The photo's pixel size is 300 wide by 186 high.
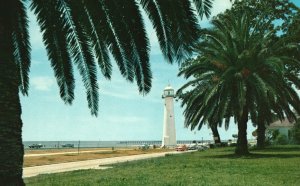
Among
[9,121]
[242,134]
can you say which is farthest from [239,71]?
[9,121]

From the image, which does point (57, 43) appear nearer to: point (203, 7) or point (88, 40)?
point (88, 40)

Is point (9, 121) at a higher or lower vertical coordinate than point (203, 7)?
lower

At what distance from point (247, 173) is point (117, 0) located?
10.0 meters

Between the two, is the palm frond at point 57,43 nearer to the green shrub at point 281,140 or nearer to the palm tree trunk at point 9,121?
the palm tree trunk at point 9,121

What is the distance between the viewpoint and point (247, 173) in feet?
55.5

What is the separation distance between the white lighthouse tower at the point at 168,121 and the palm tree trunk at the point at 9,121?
2618 inches

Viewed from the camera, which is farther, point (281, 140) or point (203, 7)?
point (281, 140)

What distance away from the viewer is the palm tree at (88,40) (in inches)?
297

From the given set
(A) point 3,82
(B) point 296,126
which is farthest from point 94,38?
(B) point 296,126

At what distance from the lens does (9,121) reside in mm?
7285

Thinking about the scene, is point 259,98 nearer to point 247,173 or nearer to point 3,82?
point 247,173

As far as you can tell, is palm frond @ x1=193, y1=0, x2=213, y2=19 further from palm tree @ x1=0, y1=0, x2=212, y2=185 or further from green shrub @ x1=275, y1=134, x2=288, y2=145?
green shrub @ x1=275, y1=134, x2=288, y2=145

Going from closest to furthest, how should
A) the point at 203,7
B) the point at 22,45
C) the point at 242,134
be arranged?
the point at 203,7, the point at 22,45, the point at 242,134

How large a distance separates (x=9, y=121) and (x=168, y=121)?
66966 mm
